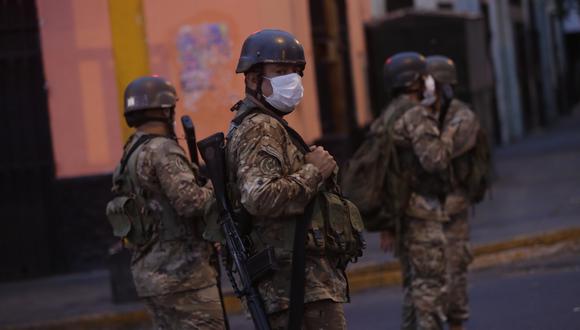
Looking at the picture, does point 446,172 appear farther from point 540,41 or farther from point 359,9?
point 540,41

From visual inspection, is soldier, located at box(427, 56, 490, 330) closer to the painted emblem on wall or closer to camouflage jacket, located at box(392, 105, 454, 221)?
camouflage jacket, located at box(392, 105, 454, 221)

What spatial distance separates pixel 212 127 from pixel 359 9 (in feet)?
16.2

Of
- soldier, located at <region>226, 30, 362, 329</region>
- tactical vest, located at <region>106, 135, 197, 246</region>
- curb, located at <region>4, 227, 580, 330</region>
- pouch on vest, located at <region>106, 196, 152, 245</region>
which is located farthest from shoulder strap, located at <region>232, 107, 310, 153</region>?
curb, located at <region>4, 227, 580, 330</region>

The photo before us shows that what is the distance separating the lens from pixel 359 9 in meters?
18.2

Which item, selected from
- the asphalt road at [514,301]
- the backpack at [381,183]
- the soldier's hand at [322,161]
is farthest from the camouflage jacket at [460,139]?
the soldier's hand at [322,161]

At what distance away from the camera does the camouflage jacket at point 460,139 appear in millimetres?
8109

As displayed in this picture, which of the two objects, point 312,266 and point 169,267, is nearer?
point 312,266

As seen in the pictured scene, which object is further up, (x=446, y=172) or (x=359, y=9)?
(x=359, y=9)

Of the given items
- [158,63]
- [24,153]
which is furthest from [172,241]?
[158,63]

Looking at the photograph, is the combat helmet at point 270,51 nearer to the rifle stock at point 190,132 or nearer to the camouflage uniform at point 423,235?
the rifle stock at point 190,132

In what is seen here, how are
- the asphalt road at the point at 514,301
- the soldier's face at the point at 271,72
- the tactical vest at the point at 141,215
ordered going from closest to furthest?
the soldier's face at the point at 271,72
the tactical vest at the point at 141,215
the asphalt road at the point at 514,301

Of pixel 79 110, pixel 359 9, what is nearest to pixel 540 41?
pixel 359 9

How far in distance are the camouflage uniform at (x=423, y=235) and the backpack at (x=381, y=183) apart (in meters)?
0.07

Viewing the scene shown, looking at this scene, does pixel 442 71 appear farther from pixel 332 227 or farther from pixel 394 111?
pixel 332 227
